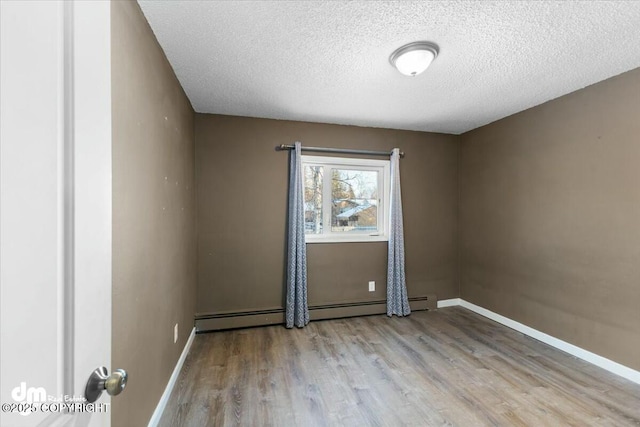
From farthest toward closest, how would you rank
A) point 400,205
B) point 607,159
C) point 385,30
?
point 400,205, point 607,159, point 385,30

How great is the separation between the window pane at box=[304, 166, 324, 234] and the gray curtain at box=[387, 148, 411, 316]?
0.90 meters

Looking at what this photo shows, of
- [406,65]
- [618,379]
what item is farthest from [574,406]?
[406,65]

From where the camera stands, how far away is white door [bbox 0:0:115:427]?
427mm

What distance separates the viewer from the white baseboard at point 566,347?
2.18 m

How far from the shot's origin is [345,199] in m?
3.58

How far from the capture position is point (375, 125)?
11.7ft

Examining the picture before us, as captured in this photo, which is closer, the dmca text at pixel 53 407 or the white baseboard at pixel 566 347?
the dmca text at pixel 53 407

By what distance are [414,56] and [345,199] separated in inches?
76.5

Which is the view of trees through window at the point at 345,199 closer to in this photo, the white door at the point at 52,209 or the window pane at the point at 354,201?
the window pane at the point at 354,201

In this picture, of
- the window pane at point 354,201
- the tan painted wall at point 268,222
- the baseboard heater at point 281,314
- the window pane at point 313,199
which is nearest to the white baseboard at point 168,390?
the baseboard heater at point 281,314

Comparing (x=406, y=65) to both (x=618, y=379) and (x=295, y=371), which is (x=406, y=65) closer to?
(x=295, y=371)

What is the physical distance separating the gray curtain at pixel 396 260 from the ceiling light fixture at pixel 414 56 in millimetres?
1646

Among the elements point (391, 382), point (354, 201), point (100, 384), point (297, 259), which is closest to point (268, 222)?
point (297, 259)

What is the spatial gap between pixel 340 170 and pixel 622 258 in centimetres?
265
